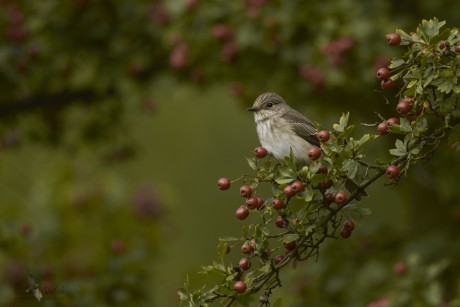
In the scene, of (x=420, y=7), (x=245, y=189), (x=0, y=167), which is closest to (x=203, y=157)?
(x=0, y=167)

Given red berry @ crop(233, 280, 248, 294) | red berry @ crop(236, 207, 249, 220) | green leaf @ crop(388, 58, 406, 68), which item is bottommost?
red berry @ crop(233, 280, 248, 294)

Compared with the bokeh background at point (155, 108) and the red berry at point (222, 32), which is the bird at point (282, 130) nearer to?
the bokeh background at point (155, 108)

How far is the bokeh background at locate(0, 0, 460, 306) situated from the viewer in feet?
17.3

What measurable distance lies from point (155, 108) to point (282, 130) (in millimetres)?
2160

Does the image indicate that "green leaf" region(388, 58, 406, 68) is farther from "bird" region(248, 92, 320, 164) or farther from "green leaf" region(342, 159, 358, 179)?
"bird" region(248, 92, 320, 164)

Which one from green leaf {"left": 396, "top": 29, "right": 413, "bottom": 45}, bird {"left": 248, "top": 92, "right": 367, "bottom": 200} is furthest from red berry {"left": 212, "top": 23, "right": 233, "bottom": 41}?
green leaf {"left": 396, "top": 29, "right": 413, "bottom": 45}

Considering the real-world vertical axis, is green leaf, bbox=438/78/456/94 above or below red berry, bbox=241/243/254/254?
above

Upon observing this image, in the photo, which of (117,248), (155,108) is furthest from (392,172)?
(155,108)

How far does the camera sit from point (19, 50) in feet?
18.3

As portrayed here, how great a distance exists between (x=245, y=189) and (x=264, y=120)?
143 centimetres

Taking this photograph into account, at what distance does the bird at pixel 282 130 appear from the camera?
4.04m

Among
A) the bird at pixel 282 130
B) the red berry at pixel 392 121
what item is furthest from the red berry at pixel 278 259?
the bird at pixel 282 130

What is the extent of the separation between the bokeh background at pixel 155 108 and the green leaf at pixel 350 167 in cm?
182

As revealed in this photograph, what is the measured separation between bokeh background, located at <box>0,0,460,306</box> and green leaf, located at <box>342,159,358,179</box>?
1817mm
